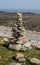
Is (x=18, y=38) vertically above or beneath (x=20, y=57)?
above

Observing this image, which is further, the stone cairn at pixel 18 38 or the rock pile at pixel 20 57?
the stone cairn at pixel 18 38

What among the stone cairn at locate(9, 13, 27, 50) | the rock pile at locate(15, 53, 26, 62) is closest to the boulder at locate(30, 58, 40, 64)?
the rock pile at locate(15, 53, 26, 62)

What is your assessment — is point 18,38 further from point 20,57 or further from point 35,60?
point 35,60

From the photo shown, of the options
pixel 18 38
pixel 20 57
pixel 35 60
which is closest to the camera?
pixel 35 60

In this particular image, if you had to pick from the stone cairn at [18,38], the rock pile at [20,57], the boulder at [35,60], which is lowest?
the boulder at [35,60]

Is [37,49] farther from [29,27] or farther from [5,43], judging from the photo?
[29,27]

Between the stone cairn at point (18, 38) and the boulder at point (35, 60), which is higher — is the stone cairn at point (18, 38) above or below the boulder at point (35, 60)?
above

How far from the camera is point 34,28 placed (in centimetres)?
3080

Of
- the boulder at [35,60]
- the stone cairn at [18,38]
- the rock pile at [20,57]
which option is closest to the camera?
the boulder at [35,60]

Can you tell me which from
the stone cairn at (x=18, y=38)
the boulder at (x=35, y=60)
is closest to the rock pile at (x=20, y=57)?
→ the boulder at (x=35, y=60)

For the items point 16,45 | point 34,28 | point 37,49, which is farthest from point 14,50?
point 34,28

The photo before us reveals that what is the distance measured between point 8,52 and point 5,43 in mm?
1300

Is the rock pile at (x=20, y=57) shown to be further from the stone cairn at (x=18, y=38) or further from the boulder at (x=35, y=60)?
the stone cairn at (x=18, y=38)

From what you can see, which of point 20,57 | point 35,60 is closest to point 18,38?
point 20,57
